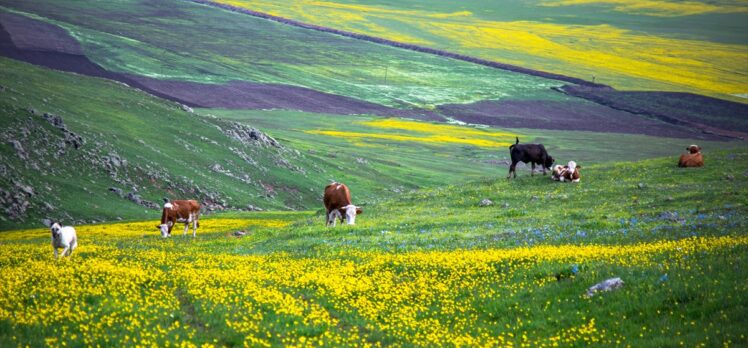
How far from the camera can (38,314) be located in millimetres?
15789

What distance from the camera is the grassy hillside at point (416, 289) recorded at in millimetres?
15375

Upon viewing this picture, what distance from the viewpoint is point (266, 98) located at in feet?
510

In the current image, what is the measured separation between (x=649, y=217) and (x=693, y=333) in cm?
1844

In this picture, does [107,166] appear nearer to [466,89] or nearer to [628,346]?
[628,346]

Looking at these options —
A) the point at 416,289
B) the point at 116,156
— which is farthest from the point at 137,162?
the point at 416,289

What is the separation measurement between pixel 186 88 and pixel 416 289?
139792mm

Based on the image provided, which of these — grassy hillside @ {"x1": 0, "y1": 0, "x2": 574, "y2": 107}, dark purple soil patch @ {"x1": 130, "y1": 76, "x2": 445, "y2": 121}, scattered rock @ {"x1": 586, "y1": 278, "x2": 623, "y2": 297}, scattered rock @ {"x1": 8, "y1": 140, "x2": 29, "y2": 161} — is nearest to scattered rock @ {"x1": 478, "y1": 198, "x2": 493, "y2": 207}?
scattered rock @ {"x1": 586, "y1": 278, "x2": 623, "y2": 297}

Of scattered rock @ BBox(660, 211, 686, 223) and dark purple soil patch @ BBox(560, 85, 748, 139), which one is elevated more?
scattered rock @ BBox(660, 211, 686, 223)

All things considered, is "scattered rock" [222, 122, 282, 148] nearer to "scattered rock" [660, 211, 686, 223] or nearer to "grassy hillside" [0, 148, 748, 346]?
"grassy hillside" [0, 148, 748, 346]

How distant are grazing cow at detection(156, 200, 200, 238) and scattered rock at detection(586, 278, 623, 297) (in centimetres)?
3000

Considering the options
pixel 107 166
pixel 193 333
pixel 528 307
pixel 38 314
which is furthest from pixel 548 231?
pixel 107 166

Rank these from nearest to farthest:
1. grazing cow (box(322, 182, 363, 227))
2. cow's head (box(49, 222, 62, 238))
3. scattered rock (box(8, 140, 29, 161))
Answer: cow's head (box(49, 222, 62, 238)) → grazing cow (box(322, 182, 363, 227)) → scattered rock (box(8, 140, 29, 161))

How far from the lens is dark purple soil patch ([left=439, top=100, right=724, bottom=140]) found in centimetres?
15698

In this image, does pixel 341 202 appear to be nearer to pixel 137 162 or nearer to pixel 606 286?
pixel 606 286
